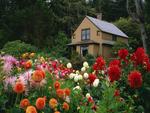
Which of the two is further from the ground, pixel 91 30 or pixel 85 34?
pixel 91 30

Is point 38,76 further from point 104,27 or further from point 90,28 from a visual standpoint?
point 104,27

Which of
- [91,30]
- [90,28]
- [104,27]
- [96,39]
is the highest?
[104,27]

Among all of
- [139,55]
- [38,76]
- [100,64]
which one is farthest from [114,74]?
[100,64]

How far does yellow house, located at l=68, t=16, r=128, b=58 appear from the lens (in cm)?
4847

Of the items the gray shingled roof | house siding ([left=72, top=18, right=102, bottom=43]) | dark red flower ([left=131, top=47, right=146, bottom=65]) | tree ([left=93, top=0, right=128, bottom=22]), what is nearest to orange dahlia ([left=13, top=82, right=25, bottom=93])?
dark red flower ([left=131, top=47, right=146, bottom=65])

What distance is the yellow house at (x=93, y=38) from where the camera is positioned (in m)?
48.5

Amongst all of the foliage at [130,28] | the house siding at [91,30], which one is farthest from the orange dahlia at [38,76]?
the foliage at [130,28]

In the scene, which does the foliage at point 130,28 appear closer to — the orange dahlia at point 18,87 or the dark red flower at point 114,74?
the dark red flower at point 114,74

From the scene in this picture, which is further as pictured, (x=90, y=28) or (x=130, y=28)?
(x=130, y=28)

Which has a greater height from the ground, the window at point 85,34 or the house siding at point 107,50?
the window at point 85,34

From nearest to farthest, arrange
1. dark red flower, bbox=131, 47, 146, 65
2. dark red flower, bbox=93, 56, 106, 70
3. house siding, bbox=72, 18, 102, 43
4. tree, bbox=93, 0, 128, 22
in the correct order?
dark red flower, bbox=131, 47, 146, 65 → dark red flower, bbox=93, 56, 106, 70 → house siding, bbox=72, 18, 102, 43 → tree, bbox=93, 0, 128, 22

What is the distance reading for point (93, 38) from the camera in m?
49.1

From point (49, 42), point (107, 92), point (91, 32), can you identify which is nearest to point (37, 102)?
point (107, 92)

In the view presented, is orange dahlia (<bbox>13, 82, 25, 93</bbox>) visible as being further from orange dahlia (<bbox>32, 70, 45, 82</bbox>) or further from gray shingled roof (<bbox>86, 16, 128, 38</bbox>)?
gray shingled roof (<bbox>86, 16, 128, 38</bbox>)
